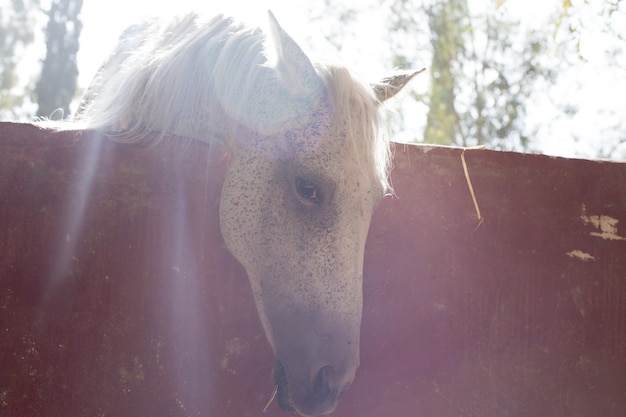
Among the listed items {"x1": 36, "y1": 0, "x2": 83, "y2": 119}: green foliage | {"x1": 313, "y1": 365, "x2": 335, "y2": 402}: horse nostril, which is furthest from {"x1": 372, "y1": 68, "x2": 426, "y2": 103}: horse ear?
{"x1": 36, "y1": 0, "x2": 83, "y2": 119}: green foliage

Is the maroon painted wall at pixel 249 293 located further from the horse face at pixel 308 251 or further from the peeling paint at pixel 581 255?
the horse face at pixel 308 251

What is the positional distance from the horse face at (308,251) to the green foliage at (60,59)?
14665 mm

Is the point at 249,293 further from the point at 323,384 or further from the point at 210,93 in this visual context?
the point at 210,93

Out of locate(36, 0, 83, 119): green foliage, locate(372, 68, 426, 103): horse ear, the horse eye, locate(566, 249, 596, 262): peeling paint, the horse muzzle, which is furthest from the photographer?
locate(36, 0, 83, 119): green foliage

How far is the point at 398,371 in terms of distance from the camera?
2.65m

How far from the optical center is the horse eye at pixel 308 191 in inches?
81.7

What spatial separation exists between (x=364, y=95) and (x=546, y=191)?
1164 mm

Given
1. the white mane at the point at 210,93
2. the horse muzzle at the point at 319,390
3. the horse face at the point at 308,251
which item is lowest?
the horse muzzle at the point at 319,390

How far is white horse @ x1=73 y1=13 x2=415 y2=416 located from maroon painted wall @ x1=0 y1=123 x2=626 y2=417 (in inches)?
8.5

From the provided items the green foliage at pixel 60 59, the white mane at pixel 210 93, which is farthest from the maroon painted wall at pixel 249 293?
the green foliage at pixel 60 59

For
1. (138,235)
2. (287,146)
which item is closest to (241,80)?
(287,146)

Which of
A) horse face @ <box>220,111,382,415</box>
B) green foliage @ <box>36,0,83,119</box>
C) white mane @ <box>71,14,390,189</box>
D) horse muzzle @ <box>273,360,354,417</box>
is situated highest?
green foliage @ <box>36,0,83,119</box>

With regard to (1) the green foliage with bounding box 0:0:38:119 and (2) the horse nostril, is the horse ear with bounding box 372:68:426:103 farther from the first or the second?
(1) the green foliage with bounding box 0:0:38:119

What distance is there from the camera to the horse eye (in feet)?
6.81
